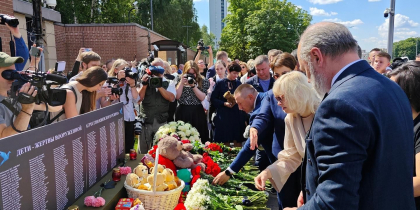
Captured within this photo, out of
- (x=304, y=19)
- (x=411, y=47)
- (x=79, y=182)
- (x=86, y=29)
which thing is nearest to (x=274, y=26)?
(x=304, y=19)

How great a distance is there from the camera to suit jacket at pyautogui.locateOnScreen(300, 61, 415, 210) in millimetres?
1124

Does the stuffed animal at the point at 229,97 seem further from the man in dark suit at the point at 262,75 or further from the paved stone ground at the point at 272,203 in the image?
the paved stone ground at the point at 272,203

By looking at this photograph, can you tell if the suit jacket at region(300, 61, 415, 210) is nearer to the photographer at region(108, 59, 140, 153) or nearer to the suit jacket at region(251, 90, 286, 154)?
the suit jacket at region(251, 90, 286, 154)

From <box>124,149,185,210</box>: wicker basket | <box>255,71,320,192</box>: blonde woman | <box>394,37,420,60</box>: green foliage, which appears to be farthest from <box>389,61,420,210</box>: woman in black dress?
<box>394,37,420,60</box>: green foliage

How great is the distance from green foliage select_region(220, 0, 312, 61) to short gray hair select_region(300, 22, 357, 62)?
1237 inches

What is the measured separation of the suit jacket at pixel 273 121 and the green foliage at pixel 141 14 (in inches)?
767

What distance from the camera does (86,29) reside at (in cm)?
1482

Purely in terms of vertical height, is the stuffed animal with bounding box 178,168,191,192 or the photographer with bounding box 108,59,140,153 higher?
the photographer with bounding box 108,59,140,153

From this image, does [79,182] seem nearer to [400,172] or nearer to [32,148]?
[32,148]

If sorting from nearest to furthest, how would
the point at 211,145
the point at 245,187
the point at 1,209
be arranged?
the point at 1,209
the point at 245,187
the point at 211,145

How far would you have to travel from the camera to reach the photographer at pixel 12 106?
221 centimetres

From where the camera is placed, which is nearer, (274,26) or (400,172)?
(400,172)

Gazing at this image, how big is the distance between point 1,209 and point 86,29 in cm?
1492

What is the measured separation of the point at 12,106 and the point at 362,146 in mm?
2343
